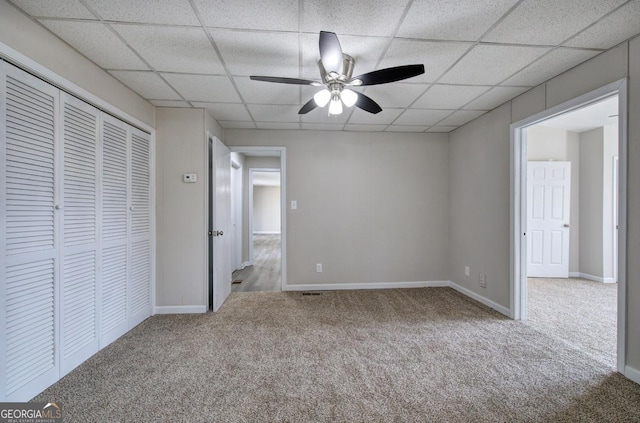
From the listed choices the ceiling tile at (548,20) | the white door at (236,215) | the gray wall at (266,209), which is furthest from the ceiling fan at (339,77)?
the gray wall at (266,209)

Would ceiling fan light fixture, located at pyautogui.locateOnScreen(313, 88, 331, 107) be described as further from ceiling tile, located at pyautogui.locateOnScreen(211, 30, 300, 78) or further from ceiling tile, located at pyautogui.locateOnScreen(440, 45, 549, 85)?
ceiling tile, located at pyautogui.locateOnScreen(440, 45, 549, 85)

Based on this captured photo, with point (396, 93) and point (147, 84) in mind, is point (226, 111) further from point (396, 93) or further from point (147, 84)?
point (396, 93)

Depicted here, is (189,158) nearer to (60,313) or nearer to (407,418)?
(60,313)

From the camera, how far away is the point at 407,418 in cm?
150

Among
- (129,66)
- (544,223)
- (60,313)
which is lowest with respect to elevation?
(60,313)

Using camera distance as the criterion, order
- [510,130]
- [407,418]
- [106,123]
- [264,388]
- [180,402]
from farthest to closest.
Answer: [510,130], [106,123], [264,388], [180,402], [407,418]

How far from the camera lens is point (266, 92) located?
2.62 metres

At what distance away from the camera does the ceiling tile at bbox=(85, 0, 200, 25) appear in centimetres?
150

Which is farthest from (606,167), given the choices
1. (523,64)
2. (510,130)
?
(523,64)

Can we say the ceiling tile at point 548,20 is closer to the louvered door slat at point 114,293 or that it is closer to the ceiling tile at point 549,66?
the ceiling tile at point 549,66

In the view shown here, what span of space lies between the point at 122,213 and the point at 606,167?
6.75m

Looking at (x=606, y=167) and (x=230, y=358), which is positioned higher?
(x=606, y=167)

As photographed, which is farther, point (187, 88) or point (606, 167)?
point (606, 167)

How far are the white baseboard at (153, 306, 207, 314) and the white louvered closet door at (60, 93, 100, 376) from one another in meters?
0.81
